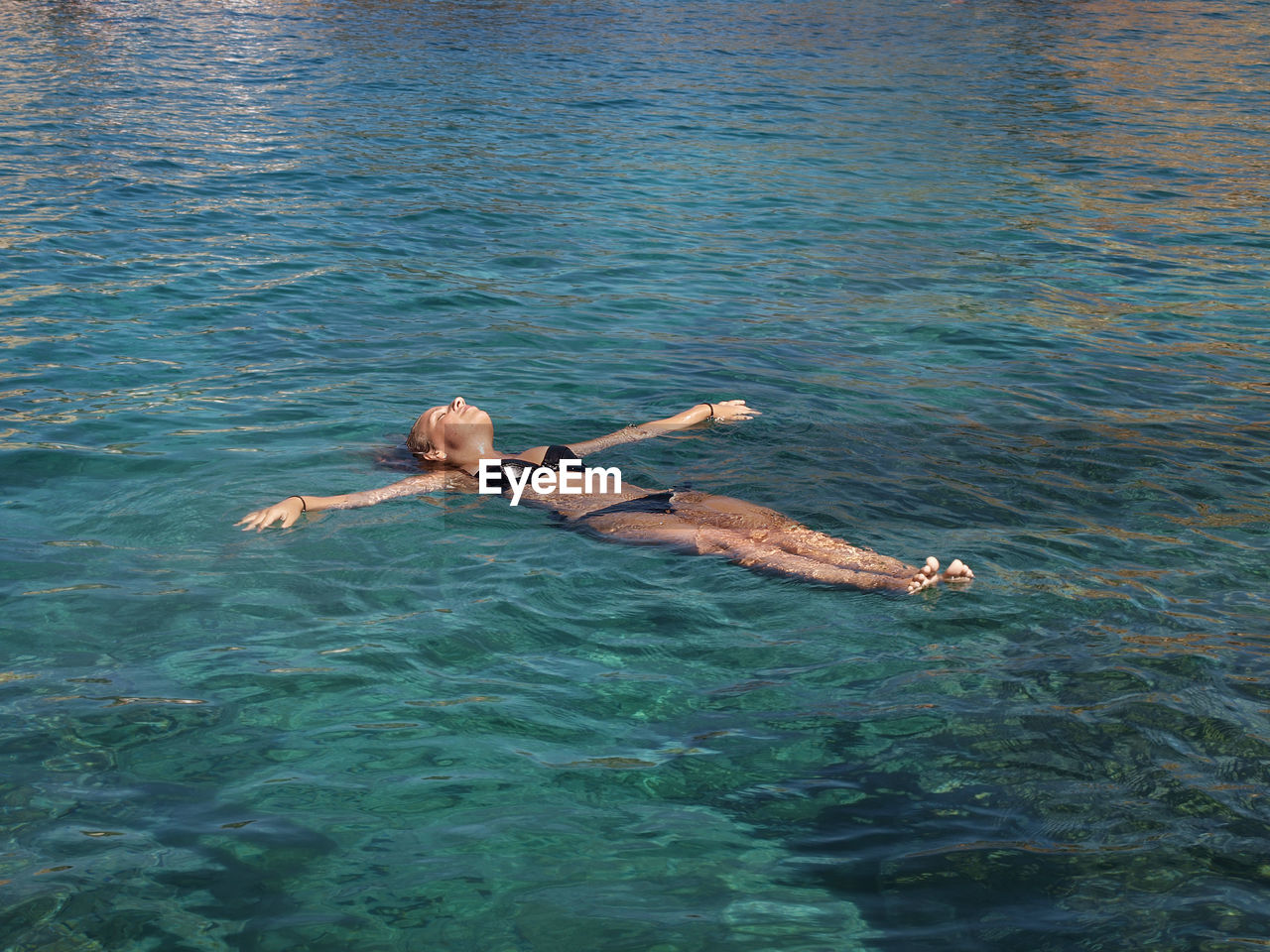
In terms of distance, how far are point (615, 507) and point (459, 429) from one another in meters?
1.44

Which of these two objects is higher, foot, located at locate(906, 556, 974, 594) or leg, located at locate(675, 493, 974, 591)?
foot, located at locate(906, 556, 974, 594)

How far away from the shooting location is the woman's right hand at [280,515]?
7.61 meters

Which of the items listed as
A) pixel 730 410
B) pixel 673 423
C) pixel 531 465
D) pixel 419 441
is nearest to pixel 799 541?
pixel 531 465

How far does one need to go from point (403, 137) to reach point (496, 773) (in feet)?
60.7

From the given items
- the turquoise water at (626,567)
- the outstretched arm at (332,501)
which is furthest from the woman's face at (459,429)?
the turquoise water at (626,567)

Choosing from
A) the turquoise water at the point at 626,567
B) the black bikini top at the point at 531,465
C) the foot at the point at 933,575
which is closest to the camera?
the turquoise water at the point at 626,567

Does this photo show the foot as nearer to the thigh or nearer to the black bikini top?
the thigh

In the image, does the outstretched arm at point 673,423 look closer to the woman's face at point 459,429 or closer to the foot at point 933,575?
the woman's face at point 459,429

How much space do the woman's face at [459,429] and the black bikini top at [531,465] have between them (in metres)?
0.25


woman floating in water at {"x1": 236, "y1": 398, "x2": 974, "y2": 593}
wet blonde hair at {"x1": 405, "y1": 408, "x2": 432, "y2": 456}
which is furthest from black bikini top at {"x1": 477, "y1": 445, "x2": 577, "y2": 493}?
wet blonde hair at {"x1": 405, "y1": 408, "x2": 432, "y2": 456}

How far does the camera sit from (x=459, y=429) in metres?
8.52

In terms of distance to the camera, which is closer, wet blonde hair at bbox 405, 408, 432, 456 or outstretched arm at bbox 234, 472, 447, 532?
outstretched arm at bbox 234, 472, 447, 532

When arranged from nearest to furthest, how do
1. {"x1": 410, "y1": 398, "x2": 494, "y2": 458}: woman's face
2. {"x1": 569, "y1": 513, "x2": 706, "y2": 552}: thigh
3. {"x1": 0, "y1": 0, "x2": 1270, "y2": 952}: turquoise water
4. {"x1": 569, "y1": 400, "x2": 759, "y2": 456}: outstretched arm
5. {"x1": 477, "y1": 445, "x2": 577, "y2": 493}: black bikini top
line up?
1. {"x1": 0, "y1": 0, "x2": 1270, "y2": 952}: turquoise water
2. {"x1": 569, "y1": 513, "x2": 706, "y2": 552}: thigh
3. {"x1": 477, "y1": 445, "x2": 577, "y2": 493}: black bikini top
4. {"x1": 410, "y1": 398, "x2": 494, "y2": 458}: woman's face
5. {"x1": 569, "y1": 400, "x2": 759, "y2": 456}: outstretched arm

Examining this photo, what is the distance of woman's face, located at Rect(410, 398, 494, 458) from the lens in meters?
8.52
